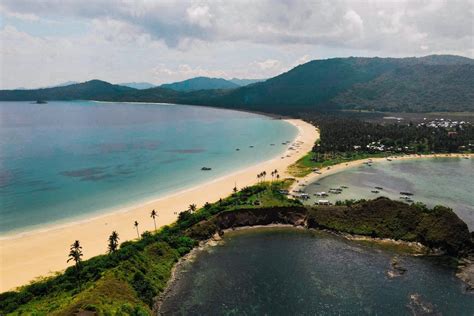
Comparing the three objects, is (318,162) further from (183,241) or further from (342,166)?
(183,241)

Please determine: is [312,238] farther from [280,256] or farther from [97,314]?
[97,314]

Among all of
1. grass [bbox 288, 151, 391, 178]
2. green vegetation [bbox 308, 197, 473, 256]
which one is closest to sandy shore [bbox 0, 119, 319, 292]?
grass [bbox 288, 151, 391, 178]

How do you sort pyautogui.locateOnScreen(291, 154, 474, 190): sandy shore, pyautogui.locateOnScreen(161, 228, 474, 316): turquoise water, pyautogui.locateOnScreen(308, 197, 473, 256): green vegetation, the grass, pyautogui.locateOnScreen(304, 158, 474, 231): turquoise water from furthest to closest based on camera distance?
the grass, pyautogui.locateOnScreen(291, 154, 474, 190): sandy shore, pyautogui.locateOnScreen(304, 158, 474, 231): turquoise water, pyautogui.locateOnScreen(308, 197, 473, 256): green vegetation, pyautogui.locateOnScreen(161, 228, 474, 316): turquoise water

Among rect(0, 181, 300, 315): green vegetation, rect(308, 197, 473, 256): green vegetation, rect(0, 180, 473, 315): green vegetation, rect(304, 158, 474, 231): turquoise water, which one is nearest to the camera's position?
rect(0, 181, 300, 315): green vegetation

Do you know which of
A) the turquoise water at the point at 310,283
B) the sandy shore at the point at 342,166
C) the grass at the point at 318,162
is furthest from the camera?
the grass at the point at 318,162

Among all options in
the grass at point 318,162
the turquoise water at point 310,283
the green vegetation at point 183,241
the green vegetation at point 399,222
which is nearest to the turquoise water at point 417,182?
the grass at point 318,162

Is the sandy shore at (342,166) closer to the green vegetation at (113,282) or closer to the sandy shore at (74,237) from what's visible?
the sandy shore at (74,237)

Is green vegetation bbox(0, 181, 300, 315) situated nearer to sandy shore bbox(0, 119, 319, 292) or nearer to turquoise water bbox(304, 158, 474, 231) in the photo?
sandy shore bbox(0, 119, 319, 292)
